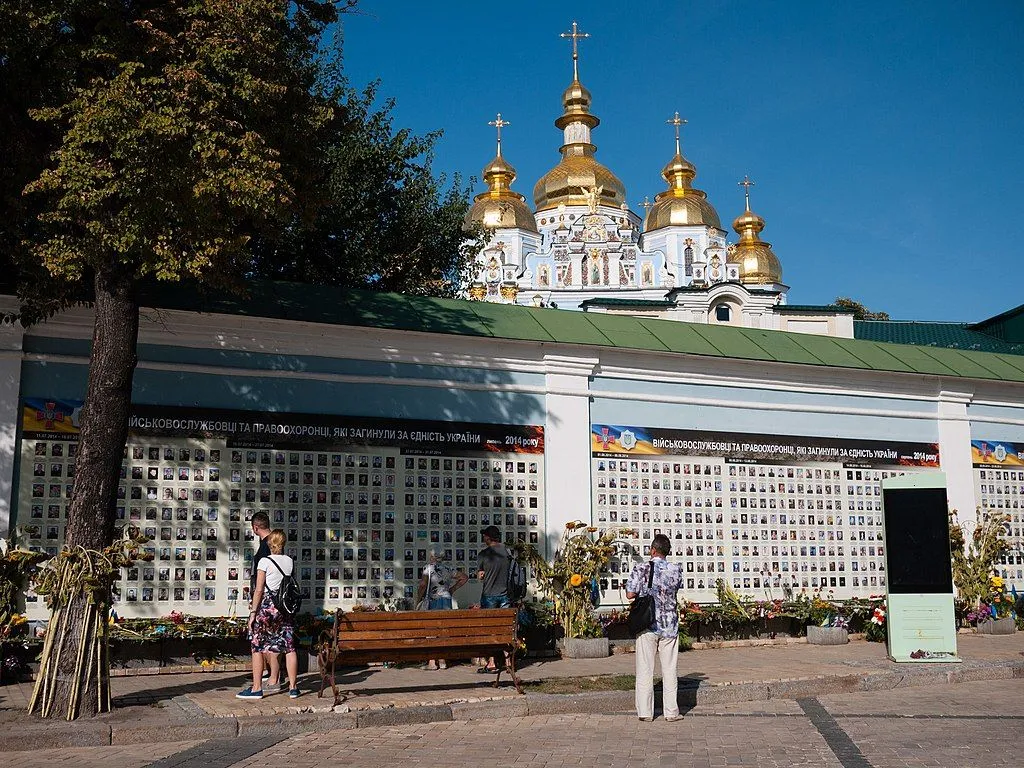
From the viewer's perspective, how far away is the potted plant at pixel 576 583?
12.8 meters

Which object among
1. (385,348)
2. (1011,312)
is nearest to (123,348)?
(385,348)

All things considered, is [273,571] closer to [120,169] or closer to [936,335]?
[120,169]

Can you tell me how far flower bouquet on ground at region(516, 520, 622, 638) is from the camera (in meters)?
13.0

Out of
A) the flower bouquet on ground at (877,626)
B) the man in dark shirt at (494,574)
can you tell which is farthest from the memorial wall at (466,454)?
the man in dark shirt at (494,574)

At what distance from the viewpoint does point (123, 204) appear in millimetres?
9195

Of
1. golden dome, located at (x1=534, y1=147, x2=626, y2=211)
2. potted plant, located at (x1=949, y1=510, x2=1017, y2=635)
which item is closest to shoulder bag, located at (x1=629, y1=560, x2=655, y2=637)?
potted plant, located at (x1=949, y1=510, x2=1017, y2=635)

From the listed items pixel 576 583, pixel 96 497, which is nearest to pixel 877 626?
pixel 576 583

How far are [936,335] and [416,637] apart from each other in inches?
883

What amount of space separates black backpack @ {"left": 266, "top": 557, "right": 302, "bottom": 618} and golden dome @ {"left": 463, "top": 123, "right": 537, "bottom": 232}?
6552cm

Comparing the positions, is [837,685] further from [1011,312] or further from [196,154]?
[1011,312]

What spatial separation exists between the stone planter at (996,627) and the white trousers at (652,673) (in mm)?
8162

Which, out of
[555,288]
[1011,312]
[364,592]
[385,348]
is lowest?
[364,592]

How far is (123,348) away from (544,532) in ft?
19.8

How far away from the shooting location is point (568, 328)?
14359 mm
